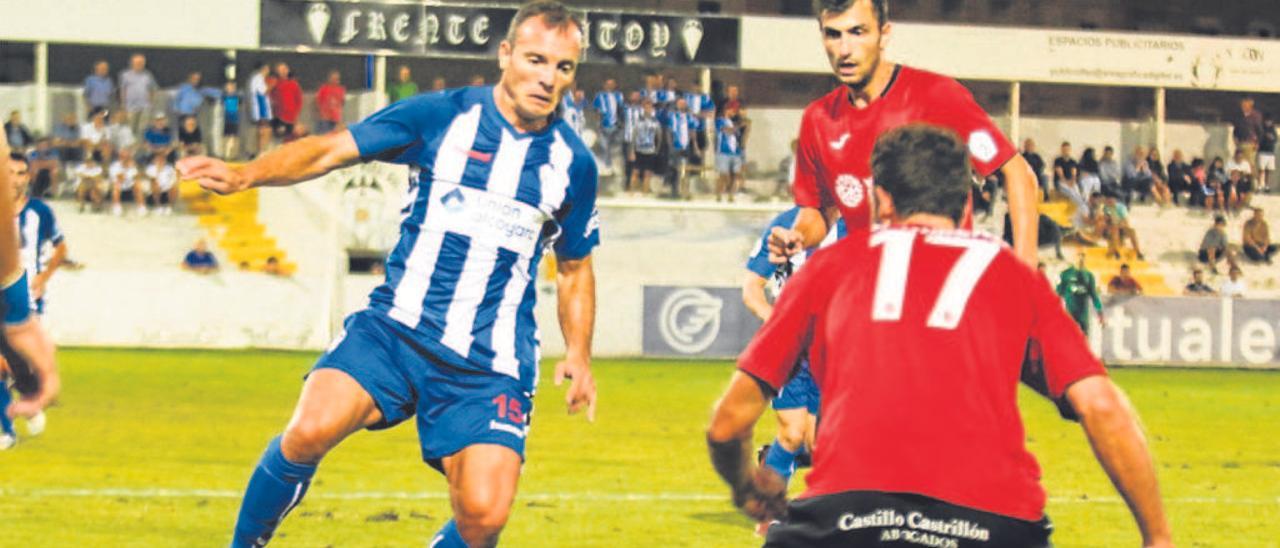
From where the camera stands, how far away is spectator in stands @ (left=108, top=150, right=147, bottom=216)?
29625 mm

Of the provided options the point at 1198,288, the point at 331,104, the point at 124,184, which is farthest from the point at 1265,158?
the point at 124,184

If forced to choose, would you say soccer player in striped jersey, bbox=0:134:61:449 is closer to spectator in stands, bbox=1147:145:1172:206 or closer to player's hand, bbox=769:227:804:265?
player's hand, bbox=769:227:804:265

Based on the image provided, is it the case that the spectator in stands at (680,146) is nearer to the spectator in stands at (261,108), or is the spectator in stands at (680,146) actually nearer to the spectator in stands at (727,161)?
the spectator in stands at (727,161)

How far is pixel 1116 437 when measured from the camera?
423cm

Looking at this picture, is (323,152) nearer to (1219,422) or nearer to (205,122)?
(1219,422)

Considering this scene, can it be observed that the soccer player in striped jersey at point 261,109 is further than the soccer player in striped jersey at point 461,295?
Yes

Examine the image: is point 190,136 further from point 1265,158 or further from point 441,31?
point 1265,158

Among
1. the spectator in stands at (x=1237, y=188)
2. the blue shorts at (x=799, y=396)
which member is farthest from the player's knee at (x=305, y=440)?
the spectator in stands at (x=1237, y=188)

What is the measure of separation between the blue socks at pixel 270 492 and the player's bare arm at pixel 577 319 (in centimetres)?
104

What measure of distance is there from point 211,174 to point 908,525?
288 centimetres

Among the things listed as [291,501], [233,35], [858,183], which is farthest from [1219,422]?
[233,35]

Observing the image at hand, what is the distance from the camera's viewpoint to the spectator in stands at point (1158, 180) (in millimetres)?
36125

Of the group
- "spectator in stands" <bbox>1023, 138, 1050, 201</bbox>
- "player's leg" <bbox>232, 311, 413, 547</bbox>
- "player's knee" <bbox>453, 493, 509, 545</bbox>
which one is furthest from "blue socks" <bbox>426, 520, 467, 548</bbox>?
"spectator in stands" <bbox>1023, 138, 1050, 201</bbox>

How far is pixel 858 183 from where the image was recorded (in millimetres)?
7367
